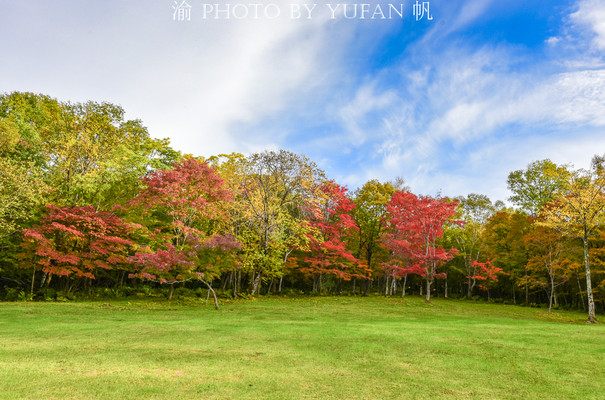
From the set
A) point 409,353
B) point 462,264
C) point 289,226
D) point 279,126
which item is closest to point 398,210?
point 289,226

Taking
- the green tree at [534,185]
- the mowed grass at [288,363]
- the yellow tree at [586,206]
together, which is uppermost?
the green tree at [534,185]

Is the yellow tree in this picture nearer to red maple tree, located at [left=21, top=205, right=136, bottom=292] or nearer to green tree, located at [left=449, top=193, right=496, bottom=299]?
green tree, located at [left=449, top=193, right=496, bottom=299]

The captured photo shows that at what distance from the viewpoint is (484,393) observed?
497 centimetres

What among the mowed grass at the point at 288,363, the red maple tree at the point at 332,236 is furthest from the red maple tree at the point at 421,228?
the mowed grass at the point at 288,363

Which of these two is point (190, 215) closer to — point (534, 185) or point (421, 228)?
point (421, 228)

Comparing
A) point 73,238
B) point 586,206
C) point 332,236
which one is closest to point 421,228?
point 332,236

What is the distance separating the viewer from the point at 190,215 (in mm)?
19969

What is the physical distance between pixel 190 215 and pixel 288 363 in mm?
15304

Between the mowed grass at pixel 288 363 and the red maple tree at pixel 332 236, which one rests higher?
the red maple tree at pixel 332 236

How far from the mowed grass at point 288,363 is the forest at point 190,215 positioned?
26.2 feet

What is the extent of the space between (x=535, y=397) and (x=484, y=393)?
696 mm

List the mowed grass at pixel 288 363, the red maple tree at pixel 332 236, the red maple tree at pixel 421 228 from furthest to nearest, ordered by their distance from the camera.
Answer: the red maple tree at pixel 332 236, the red maple tree at pixel 421 228, the mowed grass at pixel 288 363

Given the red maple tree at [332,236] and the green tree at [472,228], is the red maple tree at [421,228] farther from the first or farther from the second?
the green tree at [472,228]

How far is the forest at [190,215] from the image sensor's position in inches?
688
